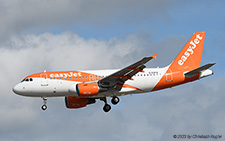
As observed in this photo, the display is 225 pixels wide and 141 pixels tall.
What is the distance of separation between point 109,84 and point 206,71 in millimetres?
10920

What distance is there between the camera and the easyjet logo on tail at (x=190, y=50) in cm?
4989

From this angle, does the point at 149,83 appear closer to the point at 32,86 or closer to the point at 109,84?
the point at 109,84

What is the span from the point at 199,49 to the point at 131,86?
1013 cm

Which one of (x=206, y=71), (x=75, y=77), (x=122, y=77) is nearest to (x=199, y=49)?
(x=206, y=71)

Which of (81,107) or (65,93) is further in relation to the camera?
(81,107)

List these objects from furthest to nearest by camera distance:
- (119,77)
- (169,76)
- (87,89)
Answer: (169,76) → (119,77) → (87,89)

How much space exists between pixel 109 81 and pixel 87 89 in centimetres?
270

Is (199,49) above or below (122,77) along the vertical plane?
above

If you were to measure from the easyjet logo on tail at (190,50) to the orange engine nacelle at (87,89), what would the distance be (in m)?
10.6

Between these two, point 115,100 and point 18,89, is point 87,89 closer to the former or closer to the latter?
point 115,100

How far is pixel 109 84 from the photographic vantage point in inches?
1818

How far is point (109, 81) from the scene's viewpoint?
46188 mm

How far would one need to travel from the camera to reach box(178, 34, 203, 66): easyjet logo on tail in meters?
49.9

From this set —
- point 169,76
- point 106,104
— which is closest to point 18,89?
point 106,104
